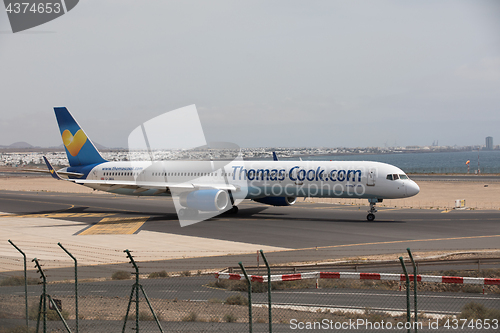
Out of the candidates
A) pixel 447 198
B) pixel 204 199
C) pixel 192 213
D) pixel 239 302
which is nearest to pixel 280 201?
pixel 204 199

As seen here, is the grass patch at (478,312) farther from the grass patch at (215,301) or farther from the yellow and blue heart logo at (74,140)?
the yellow and blue heart logo at (74,140)

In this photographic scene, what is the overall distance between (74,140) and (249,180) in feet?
66.1

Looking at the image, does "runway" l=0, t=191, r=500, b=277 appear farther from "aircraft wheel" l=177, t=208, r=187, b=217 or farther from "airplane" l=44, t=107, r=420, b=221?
"airplane" l=44, t=107, r=420, b=221

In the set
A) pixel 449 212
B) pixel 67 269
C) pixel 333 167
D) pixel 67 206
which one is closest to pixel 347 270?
pixel 67 269

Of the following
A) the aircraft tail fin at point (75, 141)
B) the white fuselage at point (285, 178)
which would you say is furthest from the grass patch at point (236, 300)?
the aircraft tail fin at point (75, 141)

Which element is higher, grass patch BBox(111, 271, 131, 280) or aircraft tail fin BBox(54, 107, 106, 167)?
aircraft tail fin BBox(54, 107, 106, 167)

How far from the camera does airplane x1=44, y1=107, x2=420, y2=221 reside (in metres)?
36.8

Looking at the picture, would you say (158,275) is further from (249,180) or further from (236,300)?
(249,180)

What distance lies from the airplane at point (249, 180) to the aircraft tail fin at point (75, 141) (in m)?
0.22

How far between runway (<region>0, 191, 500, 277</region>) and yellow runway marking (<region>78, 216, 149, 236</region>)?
0.07 metres

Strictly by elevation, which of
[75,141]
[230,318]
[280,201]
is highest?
[75,141]

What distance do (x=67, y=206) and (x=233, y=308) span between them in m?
41.3

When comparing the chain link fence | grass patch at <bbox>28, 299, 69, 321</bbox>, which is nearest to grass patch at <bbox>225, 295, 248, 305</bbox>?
the chain link fence

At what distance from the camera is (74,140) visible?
48.6 m
